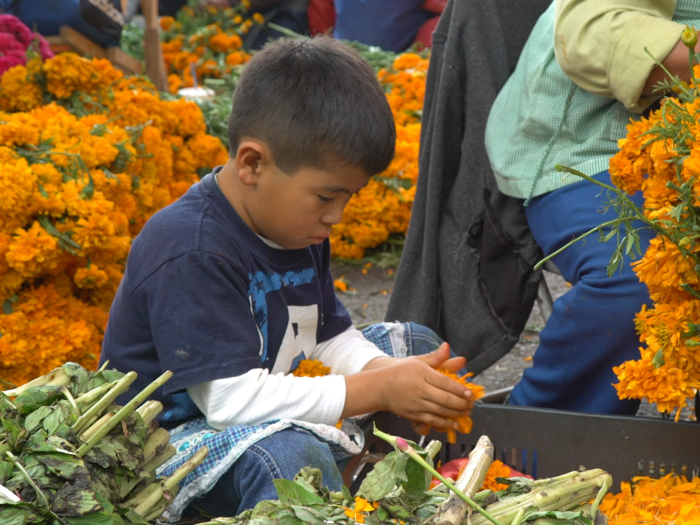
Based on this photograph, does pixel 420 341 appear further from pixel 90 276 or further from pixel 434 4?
pixel 434 4

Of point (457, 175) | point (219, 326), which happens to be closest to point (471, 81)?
point (457, 175)

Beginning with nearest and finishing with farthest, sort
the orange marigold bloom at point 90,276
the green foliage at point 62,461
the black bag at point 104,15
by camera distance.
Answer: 1. the green foliage at point 62,461
2. the orange marigold bloom at point 90,276
3. the black bag at point 104,15

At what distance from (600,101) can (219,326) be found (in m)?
1.19

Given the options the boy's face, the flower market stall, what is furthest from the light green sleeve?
the boy's face

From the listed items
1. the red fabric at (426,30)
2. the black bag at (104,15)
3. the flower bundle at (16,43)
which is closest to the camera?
the flower bundle at (16,43)

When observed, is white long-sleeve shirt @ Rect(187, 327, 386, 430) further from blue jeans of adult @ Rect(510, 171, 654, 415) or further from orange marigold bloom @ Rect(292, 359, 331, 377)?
blue jeans of adult @ Rect(510, 171, 654, 415)

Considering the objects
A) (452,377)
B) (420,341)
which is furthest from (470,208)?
(452,377)

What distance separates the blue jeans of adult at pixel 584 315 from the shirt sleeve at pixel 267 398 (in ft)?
2.19

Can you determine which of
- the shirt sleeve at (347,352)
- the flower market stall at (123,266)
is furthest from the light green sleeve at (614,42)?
the shirt sleeve at (347,352)

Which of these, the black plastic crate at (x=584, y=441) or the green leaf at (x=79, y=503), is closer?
the green leaf at (x=79, y=503)

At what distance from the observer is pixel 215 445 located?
1550 mm

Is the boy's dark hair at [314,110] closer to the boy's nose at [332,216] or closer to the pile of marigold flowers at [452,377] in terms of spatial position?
the boy's nose at [332,216]

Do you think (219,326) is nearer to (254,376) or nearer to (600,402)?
(254,376)

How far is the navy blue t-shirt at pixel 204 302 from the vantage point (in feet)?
5.12
